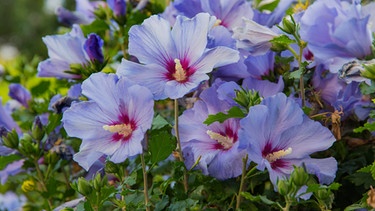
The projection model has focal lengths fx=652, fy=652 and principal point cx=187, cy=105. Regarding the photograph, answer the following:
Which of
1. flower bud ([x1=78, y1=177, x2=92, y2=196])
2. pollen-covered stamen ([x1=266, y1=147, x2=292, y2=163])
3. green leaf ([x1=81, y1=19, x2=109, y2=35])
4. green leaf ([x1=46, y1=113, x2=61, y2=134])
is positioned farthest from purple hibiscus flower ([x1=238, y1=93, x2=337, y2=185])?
green leaf ([x1=81, y1=19, x2=109, y2=35])

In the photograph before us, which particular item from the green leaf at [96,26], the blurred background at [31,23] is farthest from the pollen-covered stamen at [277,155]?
the blurred background at [31,23]

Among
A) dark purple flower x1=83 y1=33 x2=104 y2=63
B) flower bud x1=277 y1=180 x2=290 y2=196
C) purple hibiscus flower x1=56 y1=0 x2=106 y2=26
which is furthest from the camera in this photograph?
purple hibiscus flower x1=56 y1=0 x2=106 y2=26

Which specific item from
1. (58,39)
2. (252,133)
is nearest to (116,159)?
(252,133)

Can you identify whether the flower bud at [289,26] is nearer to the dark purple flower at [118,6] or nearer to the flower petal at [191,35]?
the flower petal at [191,35]

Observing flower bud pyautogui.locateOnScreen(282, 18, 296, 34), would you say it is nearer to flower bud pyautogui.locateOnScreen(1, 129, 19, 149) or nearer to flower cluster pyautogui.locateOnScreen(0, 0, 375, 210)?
flower cluster pyautogui.locateOnScreen(0, 0, 375, 210)

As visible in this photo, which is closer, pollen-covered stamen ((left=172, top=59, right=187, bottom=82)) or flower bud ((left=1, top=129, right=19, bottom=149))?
pollen-covered stamen ((left=172, top=59, right=187, bottom=82))

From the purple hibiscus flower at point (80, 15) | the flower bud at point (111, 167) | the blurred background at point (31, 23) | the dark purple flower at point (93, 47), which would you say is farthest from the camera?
the blurred background at point (31, 23)

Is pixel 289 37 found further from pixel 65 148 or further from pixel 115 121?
pixel 65 148
